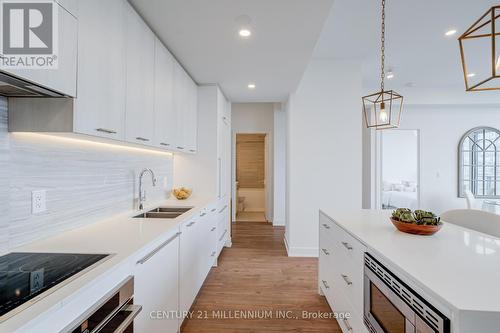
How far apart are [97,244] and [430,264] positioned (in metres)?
1.62

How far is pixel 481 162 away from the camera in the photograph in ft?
19.3

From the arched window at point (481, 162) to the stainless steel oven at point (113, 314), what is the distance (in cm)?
715

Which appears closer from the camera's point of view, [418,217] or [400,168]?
[418,217]

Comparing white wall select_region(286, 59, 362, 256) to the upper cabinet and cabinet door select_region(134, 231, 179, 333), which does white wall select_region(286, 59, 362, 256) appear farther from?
cabinet door select_region(134, 231, 179, 333)

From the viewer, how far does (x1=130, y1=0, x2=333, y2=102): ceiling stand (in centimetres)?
185

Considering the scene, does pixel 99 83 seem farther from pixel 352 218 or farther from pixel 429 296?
pixel 352 218

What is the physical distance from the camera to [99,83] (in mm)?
1432

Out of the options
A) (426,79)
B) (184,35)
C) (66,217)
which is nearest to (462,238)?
(66,217)

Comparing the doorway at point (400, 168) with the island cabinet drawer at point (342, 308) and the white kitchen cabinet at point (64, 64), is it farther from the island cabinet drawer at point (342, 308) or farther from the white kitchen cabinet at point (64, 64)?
the white kitchen cabinet at point (64, 64)

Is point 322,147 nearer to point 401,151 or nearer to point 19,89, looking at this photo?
point 401,151

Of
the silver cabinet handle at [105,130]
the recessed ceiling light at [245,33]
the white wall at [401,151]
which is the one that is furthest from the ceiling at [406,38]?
the silver cabinet handle at [105,130]

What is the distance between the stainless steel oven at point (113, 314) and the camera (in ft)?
2.92

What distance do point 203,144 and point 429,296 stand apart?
9.91 ft

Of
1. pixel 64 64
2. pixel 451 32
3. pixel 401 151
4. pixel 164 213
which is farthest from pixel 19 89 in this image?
pixel 401 151
